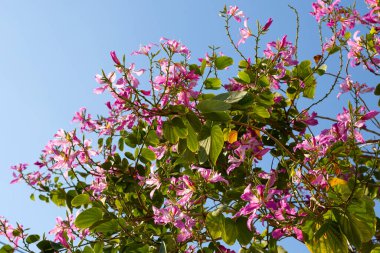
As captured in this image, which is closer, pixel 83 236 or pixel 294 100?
pixel 83 236

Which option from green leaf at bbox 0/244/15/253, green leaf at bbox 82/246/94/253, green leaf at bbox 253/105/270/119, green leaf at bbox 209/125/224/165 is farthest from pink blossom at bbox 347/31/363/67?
green leaf at bbox 0/244/15/253

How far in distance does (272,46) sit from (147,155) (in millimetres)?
873

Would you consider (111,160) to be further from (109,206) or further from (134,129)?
(109,206)

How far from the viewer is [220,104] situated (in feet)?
4.71

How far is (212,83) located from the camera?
6.69 feet

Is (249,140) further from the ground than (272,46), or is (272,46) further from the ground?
(272,46)

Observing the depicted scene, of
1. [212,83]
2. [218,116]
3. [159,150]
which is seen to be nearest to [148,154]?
A: [159,150]

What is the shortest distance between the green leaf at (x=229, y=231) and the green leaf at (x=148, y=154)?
0.77m

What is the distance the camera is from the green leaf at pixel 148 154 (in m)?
2.29

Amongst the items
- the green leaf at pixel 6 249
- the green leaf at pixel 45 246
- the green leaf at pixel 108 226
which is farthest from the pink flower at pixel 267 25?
the green leaf at pixel 6 249

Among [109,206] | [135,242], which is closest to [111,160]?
[109,206]

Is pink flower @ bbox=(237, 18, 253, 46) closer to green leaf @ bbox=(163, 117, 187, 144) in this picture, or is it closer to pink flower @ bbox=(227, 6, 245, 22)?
pink flower @ bbox=(227, 6, 245, 22)

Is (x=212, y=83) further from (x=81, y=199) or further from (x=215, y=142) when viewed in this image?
(x=81, y=199)

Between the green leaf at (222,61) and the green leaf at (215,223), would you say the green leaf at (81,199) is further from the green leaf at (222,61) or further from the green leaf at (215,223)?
the green leaf at (222,61)
